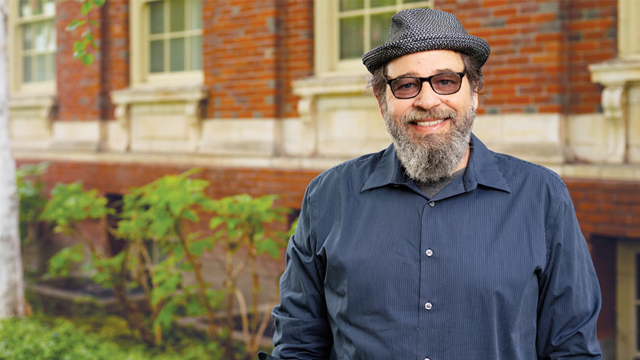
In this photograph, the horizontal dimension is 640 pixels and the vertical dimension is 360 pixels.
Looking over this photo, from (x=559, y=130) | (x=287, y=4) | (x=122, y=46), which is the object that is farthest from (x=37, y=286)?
(x=559, y=130)

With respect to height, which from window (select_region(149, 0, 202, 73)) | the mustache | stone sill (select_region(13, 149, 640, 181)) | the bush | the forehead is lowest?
the bush

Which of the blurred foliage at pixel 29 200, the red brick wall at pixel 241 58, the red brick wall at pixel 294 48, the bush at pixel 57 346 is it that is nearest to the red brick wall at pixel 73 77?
the blurred foliage at pixel 29 200

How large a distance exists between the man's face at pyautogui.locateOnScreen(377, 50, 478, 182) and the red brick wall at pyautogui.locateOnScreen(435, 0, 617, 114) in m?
3.72

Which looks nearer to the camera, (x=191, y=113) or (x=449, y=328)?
(x=449, y=328)

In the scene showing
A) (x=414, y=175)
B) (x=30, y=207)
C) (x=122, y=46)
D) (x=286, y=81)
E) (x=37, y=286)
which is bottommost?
(x=37, y=286)

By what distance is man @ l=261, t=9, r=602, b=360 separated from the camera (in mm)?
2197

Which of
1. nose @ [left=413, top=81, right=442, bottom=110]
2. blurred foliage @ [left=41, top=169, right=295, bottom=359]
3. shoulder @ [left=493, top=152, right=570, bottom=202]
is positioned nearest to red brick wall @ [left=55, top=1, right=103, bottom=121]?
blurred foliage @ [left=41, top=169, right=295, bottom=359]

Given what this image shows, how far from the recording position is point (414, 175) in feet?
7.84

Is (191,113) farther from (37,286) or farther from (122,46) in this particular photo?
(37,286)

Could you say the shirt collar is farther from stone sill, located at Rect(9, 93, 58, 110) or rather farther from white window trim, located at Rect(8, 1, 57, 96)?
white window trim, located at Rect(8, 1, 57, 96)

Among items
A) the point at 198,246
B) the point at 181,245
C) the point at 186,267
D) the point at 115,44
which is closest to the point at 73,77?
the point at 115,44

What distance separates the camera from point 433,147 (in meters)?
2.37

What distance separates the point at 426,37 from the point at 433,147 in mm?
334

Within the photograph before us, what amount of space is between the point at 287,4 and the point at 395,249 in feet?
19.2
